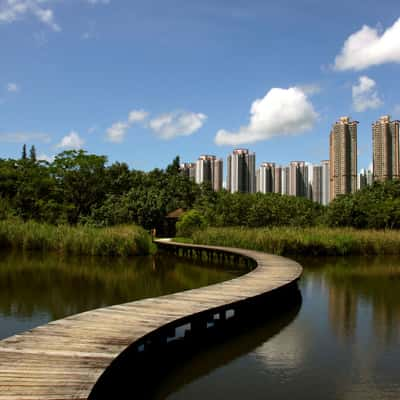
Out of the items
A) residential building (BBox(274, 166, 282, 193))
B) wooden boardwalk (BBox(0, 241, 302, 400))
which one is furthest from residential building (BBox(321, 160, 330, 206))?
wooden boardwalk (BBox(0, 241, 302, 400))

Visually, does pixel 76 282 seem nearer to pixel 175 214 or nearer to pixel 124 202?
pixel 124 202

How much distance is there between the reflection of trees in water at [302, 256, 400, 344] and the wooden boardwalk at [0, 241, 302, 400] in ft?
4.31

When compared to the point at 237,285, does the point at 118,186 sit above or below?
Result: above

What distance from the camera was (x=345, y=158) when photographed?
51.7m

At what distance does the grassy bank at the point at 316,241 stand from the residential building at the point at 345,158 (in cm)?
3487

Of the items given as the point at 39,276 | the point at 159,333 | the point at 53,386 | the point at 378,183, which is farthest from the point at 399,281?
the point at 378,183

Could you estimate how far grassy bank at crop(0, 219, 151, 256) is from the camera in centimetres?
1564

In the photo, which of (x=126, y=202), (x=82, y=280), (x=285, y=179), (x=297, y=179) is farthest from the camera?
(x=285, y=179)

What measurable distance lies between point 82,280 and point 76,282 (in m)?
0.33

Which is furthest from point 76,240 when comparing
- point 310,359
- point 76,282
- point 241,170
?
point 241,170

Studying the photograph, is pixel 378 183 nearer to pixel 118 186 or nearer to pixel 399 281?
pixel 118 186

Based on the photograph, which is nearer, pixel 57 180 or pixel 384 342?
pixel 384 342

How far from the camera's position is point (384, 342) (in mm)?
5688

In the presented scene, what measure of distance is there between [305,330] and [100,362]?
12.0 ft
